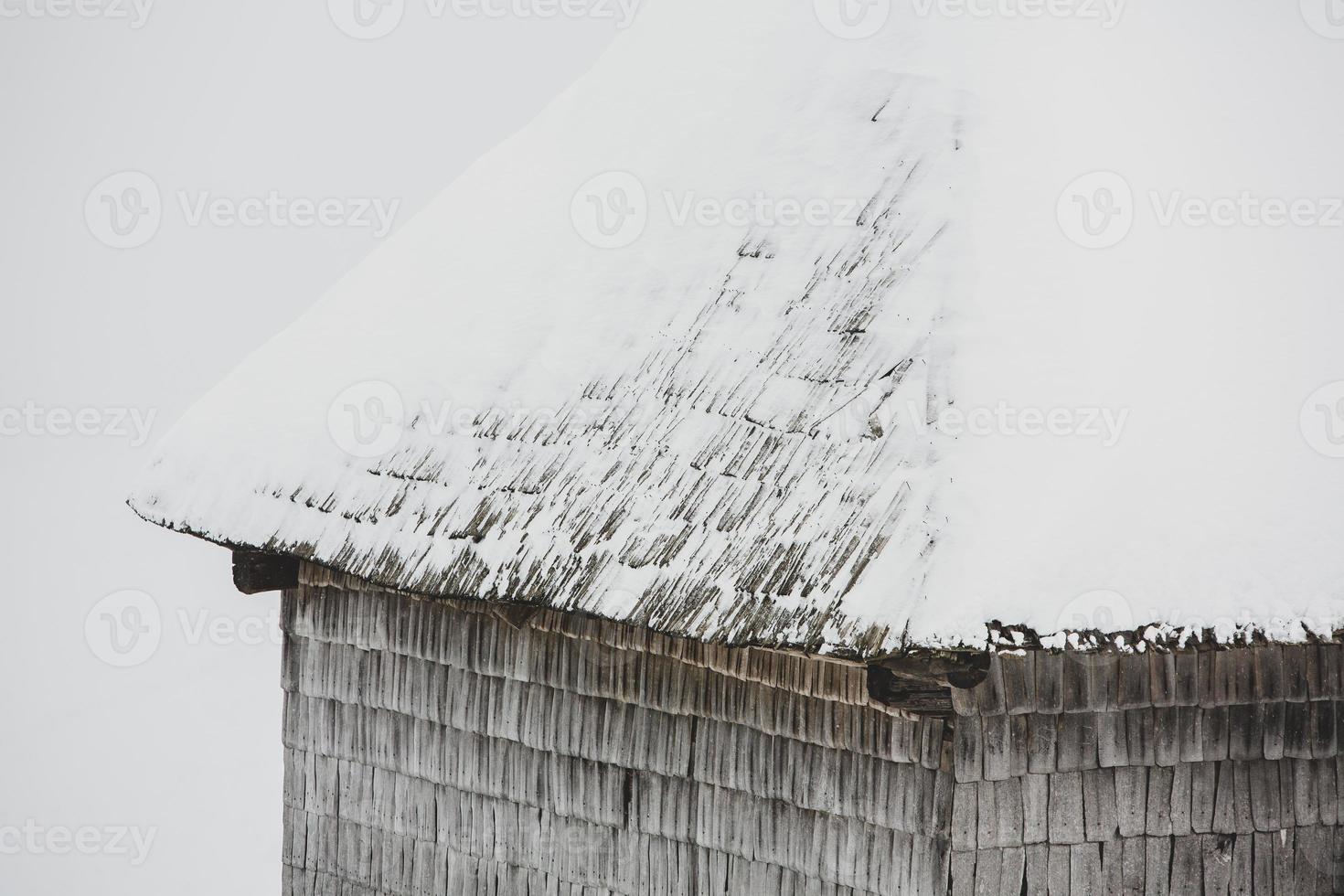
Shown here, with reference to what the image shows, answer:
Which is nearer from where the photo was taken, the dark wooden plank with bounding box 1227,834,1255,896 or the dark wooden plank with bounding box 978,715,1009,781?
the dark wooden plank with bounding box 978,715,1009,781

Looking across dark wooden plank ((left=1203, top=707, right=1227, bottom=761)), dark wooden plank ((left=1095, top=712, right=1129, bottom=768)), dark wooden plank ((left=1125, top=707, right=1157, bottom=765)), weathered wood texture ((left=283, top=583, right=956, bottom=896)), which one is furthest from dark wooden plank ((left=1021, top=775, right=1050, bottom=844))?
dark wooden plank ((left=1203, top=707, right=1227, bottom=761))

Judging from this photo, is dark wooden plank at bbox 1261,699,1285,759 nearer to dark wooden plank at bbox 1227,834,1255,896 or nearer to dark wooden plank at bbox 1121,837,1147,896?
dark wooden plank at bbox 1227,834,1255,896

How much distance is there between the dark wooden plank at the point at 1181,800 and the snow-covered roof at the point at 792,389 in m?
0.76

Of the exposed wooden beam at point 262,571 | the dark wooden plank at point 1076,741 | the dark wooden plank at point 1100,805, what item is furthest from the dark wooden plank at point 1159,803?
the exposed wooden beam at point 262,571

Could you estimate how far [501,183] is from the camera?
250 inches

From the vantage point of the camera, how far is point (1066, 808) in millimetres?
4191

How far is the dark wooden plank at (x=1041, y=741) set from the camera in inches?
164

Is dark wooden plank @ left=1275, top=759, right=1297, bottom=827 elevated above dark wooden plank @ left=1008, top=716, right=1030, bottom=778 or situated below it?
below

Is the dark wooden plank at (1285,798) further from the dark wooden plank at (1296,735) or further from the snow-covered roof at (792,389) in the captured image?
the snow-covered roof at (792,389)

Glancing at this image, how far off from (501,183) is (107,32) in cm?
2228

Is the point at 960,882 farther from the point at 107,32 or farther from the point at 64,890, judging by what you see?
the point at 107,32

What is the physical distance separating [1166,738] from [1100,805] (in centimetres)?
32

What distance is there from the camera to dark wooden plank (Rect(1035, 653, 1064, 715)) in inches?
163

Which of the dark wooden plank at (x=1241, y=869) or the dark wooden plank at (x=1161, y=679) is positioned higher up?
the dark wooden plank at (x=1161, y=679)
